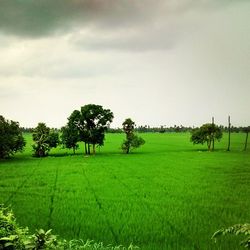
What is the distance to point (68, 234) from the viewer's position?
14109 millimetres

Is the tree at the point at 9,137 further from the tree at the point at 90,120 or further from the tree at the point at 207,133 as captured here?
the tree at the point at 207,133

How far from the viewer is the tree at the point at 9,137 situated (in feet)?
171

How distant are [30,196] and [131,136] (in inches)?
1746

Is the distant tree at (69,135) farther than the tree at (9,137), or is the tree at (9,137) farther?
the distant tree at (69,135)

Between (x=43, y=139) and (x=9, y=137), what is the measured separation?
10.5 metres

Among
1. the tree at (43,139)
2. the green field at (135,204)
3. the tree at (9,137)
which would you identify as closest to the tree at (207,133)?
the tree at (43,139)

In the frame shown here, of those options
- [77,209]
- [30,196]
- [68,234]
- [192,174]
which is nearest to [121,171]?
[192,174]

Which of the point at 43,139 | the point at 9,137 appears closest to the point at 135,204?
the point at 9,137

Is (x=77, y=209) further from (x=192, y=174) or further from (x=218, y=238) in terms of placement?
(x=192, y=174)

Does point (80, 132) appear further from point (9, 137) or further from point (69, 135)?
point (9, 137)

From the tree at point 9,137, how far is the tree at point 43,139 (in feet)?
14.6

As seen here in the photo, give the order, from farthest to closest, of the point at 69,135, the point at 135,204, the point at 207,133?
the point at 207,133 → the point at 69,135 → the point at 135,204

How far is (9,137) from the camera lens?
5300 centimetres

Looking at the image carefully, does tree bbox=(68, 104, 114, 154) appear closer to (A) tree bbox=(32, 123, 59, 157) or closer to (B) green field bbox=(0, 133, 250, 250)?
(A) tree bbox=(32, 123, 59, 157)
